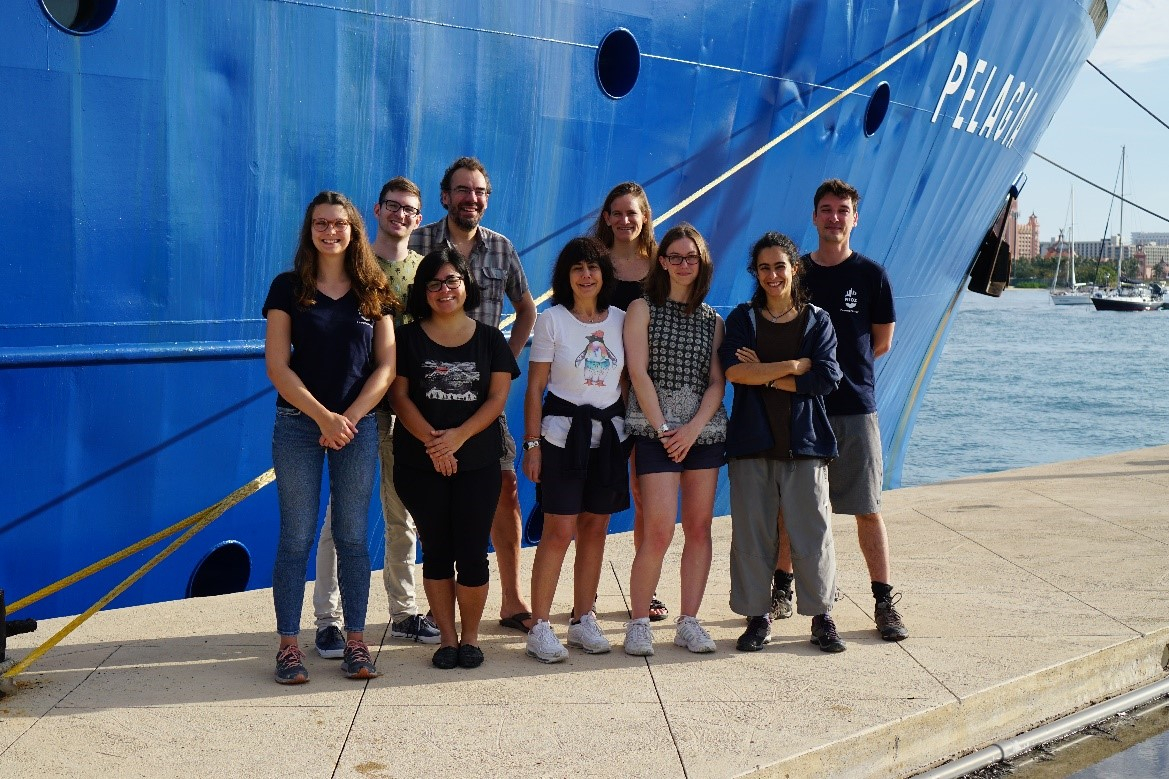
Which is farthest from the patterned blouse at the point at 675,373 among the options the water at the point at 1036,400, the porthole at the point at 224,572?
the water at the point at 1036,400

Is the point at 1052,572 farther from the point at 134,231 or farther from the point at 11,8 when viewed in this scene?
the point at 11,8

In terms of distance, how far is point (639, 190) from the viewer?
4.55 meters

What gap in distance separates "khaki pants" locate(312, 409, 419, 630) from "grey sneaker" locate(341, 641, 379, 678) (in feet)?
0.89

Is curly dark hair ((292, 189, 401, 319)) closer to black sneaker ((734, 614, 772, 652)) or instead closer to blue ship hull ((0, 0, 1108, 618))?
blue ship hull ((0, 0, 1108, 618))

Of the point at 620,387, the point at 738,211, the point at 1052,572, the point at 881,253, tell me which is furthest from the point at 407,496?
the point at 881,253

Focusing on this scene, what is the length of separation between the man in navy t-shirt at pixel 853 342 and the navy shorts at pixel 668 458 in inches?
19.0

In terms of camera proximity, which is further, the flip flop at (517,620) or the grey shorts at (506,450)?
the flip flop at (517,620)

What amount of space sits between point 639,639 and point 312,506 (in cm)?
118

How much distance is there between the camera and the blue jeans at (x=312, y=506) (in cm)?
408

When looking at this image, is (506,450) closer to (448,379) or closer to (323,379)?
(448,379)

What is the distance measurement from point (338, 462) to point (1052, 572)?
3.26 meters

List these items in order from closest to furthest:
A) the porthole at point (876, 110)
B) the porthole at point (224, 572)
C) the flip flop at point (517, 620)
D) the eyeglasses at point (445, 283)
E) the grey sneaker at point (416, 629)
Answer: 1. the eyeglasses at point (445, 283)
2. the grey sneaker at point (416, 629)
3. the flip flop at point (517, 620)
4. the porthole at point (224, 572)
5. the porthole at point (876, 110)

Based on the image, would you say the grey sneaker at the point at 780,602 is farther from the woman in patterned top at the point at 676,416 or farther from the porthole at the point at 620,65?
the porthole at the point at 620,65

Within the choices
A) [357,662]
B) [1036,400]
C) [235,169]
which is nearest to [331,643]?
[357,662]
